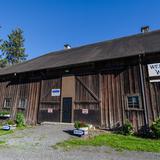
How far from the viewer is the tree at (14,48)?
42.8 meters

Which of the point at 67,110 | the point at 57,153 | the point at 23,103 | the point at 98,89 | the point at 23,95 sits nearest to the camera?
the point at 57,153

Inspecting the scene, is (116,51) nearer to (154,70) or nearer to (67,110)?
(154,70)

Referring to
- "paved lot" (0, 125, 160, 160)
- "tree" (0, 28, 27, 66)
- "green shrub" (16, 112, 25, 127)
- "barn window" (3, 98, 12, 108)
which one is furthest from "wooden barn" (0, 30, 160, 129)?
"tree" (0, 28, 27, 66)

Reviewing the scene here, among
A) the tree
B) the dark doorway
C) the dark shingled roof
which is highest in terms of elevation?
the tree

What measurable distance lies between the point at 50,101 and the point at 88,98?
319 centimetres

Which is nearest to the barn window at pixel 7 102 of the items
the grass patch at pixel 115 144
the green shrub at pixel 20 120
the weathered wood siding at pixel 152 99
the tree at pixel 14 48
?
the green shrub at pixel 20 120

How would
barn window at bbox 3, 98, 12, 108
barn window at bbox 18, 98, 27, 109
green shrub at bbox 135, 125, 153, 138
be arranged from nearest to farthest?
green shrub at bbox 135, 125, 153, 138
barn window at bbox 18, 98, 27, 109
barn window at bbox 3, 98, 12, 108

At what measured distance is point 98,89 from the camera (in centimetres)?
1065

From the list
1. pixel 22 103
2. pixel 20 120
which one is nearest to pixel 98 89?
pixel 20 120

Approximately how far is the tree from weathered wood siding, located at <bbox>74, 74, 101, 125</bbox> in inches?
1399

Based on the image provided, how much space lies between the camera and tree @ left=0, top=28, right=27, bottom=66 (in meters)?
42.8

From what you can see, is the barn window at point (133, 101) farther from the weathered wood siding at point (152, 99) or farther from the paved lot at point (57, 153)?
the paved lot at point (57, 153)

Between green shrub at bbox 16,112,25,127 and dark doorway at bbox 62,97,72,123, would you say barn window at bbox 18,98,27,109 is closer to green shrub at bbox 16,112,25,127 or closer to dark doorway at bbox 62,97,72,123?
green shrub at bbox 16,112,25,127

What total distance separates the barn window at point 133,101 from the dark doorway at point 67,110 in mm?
4046
